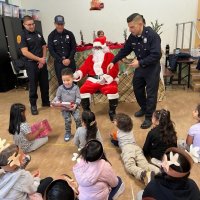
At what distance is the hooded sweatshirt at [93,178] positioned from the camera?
1.50 m

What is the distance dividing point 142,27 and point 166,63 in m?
2.98

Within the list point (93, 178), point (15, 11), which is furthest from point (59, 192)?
point (15, 11)

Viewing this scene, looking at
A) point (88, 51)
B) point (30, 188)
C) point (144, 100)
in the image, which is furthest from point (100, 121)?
point (30, 188)

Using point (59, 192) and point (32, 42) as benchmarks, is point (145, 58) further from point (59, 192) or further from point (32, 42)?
point (59, 192)

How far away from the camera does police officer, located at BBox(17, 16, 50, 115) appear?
354 centimetres

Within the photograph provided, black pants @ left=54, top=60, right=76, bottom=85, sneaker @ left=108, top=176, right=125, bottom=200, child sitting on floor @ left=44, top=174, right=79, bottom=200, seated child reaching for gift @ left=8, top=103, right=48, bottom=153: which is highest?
black pants @ left=54, top=60, right=76, bottom=85

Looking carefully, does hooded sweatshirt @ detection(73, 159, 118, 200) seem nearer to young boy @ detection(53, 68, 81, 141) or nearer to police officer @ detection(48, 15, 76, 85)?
young boy @ detection(53, 68, 81, 141)

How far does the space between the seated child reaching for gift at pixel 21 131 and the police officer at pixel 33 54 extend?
3.85ft

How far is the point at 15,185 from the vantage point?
142 cm

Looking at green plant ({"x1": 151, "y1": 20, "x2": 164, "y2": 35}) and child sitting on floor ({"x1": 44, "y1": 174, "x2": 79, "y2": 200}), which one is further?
green plant ({"x1": 151, "y1": 20, "x2": 164, "y2": 35})

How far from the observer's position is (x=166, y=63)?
223 inches

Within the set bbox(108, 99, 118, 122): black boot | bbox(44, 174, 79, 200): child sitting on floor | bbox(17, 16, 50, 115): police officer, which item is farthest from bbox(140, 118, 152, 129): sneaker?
bbox(44, 174, 79, 200): child sitting on floor

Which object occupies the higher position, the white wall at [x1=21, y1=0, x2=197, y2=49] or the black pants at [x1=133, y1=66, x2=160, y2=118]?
the white wall at [x1=21, y1=0, x2=197, y2=49]

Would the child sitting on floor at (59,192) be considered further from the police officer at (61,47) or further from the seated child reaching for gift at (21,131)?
the police officer at (61,47)
